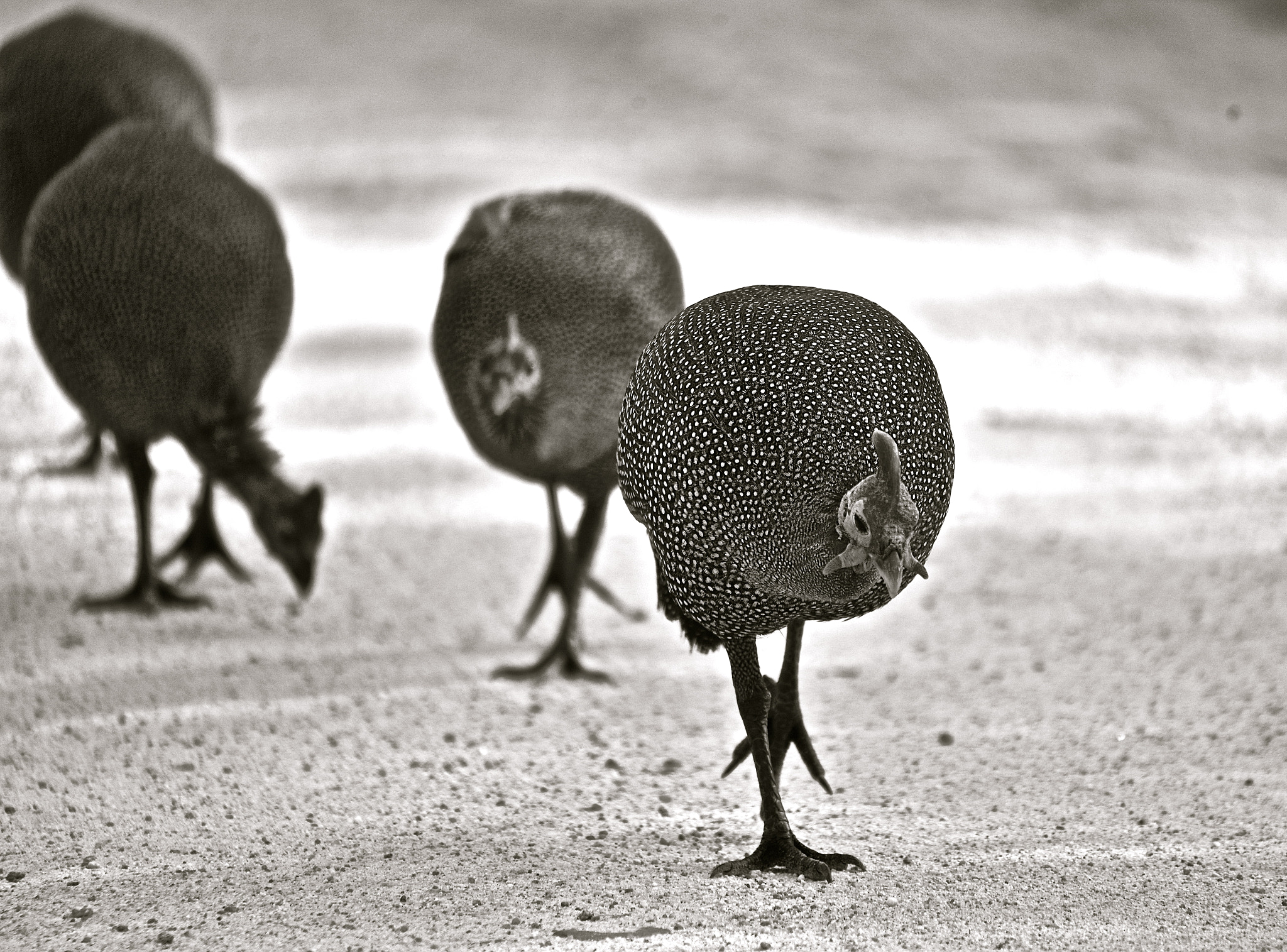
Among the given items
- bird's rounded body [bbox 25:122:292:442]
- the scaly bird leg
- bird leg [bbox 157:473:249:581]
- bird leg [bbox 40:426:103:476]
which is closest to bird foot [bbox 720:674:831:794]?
the scaly bird leg

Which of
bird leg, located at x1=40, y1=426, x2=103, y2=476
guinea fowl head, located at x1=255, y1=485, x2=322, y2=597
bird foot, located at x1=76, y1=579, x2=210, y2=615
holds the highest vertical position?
guinea fowl head, located at x1=255, y1=485, x2=322, y2=597

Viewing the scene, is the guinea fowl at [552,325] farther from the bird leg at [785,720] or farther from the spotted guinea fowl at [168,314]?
the bird leg at [785,720]

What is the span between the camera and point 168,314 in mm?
4520

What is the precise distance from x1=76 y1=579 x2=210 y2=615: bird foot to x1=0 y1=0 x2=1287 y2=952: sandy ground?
0.07 metres

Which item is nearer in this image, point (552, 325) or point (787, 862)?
point (787, 862)

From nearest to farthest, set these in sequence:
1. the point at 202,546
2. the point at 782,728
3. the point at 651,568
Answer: the point at 782,728 < the point at 202,546 < the point at 651,568

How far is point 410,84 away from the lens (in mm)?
10148

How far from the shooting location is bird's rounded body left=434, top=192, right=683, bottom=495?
13.4 feet

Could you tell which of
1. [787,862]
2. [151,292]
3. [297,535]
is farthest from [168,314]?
[787,862]

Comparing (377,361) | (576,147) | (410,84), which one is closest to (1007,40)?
(576,147)

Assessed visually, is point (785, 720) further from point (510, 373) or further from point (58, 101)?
point (58, 101)

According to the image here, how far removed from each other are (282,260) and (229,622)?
1.18m

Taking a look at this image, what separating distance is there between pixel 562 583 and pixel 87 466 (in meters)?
2.36

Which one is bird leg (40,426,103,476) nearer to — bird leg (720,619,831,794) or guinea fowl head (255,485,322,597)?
guinea fowl head (255,485,322,597)
